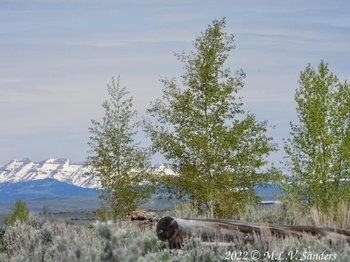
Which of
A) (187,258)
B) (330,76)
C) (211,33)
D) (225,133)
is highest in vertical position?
(211,33)

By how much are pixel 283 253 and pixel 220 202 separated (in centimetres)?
2307

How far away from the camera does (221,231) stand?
14664 millimetres

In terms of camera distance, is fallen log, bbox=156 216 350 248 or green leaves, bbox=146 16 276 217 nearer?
fallen log, bbox=156 216 350 248

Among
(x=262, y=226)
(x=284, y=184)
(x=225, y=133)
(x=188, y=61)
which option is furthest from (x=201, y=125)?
(x=262, y=226)

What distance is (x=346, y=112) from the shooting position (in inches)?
1286

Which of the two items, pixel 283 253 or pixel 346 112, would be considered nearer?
pixel 283 253

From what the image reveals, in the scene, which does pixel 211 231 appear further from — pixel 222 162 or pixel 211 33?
pixel 211 33

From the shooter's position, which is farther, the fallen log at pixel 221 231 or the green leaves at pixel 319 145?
the green leaves at pixel 319 145

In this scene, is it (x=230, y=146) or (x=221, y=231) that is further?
(x=230, y=146)

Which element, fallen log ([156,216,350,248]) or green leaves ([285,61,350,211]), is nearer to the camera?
fallen log ([156,216,350,248])

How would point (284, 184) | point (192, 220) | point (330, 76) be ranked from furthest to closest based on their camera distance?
point (330, 76) < point (284, 184) < point (192, 220)

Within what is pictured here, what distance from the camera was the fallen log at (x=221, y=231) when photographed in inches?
555

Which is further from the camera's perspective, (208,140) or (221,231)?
(208,140)

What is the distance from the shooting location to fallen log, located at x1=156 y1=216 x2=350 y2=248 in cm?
1409
